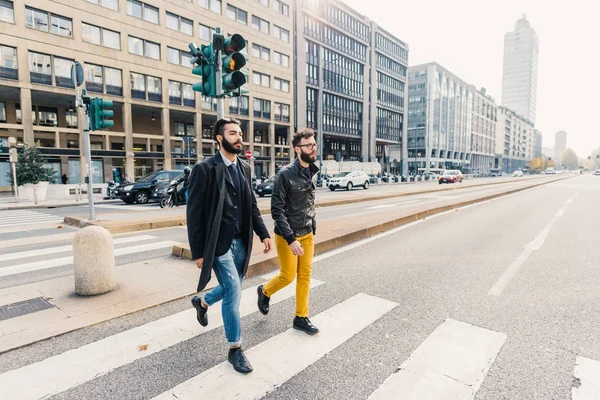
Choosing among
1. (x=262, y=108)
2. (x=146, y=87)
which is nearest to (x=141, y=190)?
(x=146, y=87)

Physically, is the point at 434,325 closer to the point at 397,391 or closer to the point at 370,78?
the point at 397,391

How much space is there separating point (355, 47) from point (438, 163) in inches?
1741

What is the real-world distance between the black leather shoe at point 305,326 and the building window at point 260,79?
4183cm

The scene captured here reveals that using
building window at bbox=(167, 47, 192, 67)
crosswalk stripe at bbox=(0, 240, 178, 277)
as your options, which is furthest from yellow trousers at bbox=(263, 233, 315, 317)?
building window at bbox=(167, 47, 192, 67)

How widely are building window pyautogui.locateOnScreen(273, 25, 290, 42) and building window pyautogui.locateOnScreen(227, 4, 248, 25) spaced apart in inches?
193

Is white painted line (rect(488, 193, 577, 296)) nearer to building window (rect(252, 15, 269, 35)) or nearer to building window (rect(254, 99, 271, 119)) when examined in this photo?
building window (rect(254, 99, 271, 119))

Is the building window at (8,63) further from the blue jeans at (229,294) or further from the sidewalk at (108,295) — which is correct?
the blue jeans at (229,294)

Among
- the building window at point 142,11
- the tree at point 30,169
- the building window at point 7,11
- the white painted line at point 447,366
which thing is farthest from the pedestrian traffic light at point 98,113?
the building window at point 142,11

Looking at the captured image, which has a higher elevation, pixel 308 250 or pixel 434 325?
pixel 308 250

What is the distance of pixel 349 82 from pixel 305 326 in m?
61.9

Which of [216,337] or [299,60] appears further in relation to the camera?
[299,60]

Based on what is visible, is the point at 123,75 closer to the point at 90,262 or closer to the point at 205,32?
the point at 205,32

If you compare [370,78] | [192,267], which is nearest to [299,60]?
[370,78]

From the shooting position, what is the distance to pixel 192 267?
5410mm
